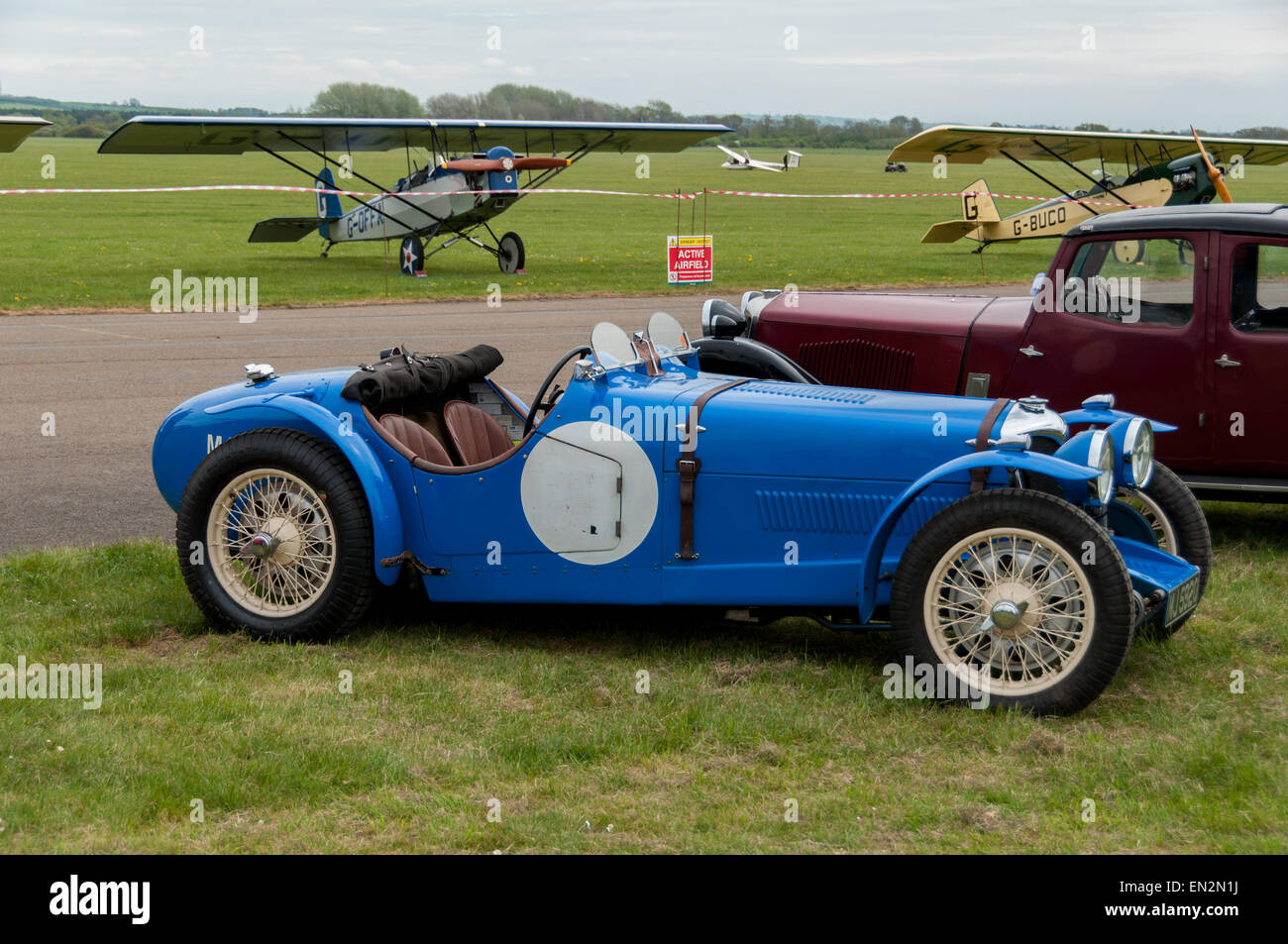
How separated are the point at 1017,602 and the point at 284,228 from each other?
24.3 m

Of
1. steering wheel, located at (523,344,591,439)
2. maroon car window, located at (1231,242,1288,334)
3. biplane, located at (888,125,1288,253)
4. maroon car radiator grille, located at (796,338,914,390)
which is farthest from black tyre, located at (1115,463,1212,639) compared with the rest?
biplane, located at (888,125,1288,253)

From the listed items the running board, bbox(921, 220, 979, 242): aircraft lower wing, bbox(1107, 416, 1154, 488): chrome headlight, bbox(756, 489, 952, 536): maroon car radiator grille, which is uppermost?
bbox(921, 220, 979, 242): aircraft lower wing

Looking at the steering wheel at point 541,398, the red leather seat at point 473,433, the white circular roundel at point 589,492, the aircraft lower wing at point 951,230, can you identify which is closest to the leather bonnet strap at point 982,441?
the white circular roundel at point 589,492

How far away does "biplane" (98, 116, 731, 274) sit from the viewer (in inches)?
866

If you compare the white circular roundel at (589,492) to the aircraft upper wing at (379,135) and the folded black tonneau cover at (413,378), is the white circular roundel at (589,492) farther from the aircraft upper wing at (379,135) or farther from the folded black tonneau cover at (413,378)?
the aircraft upper wing at (379,135)

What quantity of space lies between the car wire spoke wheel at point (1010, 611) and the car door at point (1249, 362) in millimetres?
2969

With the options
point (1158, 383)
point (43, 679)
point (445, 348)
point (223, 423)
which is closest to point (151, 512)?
point (223, 423)

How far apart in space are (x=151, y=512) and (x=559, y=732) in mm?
4271

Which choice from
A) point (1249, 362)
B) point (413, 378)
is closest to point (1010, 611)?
point (413, 378)

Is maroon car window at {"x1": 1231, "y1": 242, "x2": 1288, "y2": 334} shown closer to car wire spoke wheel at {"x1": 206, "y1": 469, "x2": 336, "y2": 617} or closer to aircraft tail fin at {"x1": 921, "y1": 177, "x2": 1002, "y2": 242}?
car wire spoke wheel at {"x1": 206, "y1": 469, "x2": 336, "y2": 617}

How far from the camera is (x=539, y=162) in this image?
2380cm

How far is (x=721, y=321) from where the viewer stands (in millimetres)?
7695

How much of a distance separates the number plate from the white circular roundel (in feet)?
6.30

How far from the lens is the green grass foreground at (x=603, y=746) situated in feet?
11.9
